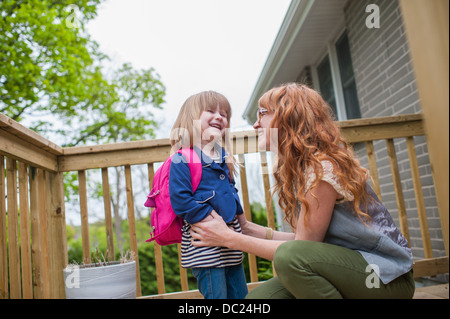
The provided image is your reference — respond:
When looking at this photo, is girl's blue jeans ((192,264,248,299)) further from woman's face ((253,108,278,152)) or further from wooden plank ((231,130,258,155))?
wooden plank ((231,130,258,155))

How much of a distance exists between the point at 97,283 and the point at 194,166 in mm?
691

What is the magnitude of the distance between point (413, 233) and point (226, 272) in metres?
2.46

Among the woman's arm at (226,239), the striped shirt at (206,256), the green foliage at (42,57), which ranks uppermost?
the green foliage at (42,57)

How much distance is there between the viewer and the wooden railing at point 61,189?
1900 millimetres

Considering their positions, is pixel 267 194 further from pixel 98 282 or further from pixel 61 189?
pixel 61 189

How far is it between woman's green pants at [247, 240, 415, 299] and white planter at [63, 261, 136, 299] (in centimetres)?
84

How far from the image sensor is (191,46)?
Result: 21359mm

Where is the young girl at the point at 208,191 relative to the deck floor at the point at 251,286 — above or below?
above

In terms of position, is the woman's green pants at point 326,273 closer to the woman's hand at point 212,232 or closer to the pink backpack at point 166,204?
the woman's hand at point 212,232

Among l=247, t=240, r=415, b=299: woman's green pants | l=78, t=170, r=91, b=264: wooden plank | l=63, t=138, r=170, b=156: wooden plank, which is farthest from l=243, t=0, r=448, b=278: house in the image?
l=78, t=170, r=91, b=264: wooden plank

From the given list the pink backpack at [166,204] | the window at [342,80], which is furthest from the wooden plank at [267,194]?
the window at [342,80]

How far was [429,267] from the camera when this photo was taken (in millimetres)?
2338

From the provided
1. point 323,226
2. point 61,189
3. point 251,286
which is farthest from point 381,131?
point 61,189

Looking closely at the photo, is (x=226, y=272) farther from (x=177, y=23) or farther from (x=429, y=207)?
(x=177, y=23)
